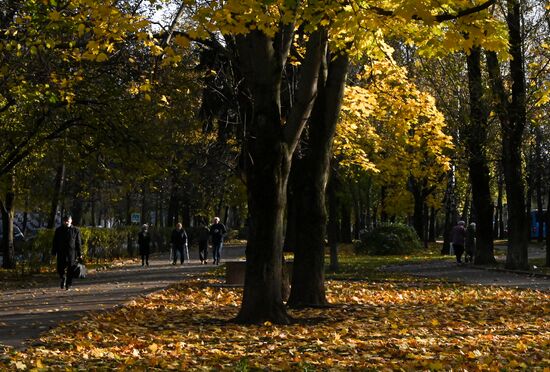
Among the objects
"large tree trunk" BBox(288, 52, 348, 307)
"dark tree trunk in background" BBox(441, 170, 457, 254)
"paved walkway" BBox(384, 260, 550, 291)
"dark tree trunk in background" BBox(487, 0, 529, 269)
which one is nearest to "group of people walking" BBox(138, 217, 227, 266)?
"paved walkway" BBox(384, 260, 550, 291)

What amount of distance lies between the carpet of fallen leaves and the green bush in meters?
28.4

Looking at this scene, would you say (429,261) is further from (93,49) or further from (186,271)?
(93,49)

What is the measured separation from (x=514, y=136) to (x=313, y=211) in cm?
1519

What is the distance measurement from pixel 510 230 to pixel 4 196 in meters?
20.9

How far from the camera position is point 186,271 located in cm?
2941

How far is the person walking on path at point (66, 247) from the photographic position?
19828mm

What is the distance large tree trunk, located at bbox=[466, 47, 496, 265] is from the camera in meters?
29.8

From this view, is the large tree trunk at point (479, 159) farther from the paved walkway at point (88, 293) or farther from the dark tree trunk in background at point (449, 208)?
the dark tree trunk in background at point (449, 208)

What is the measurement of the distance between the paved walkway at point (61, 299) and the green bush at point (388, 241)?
20.5 m

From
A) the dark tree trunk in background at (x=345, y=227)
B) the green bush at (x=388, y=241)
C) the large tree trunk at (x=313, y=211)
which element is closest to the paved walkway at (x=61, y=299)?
the large tree trunk at (x=313, y=211)

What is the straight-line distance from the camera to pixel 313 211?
15031 mm

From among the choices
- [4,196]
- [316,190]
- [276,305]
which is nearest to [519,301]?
[316,190]

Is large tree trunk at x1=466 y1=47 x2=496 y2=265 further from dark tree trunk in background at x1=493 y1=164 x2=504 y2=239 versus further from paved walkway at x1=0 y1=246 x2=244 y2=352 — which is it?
dark tree trunk in background at x1=493 y1=164 x2=504 y2=239

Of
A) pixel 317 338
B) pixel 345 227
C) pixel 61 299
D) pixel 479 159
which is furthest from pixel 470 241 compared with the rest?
pixel 345 227
